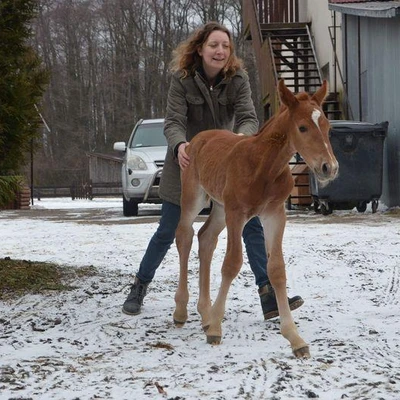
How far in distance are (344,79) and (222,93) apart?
13286mm

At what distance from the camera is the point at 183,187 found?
468 cm

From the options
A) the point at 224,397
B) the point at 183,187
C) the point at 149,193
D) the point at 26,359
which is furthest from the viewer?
the point at 149,193

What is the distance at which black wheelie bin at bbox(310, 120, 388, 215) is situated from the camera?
1275 centimetres

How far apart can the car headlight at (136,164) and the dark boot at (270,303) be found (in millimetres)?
9461

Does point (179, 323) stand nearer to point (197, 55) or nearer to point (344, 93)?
point (197, 55)

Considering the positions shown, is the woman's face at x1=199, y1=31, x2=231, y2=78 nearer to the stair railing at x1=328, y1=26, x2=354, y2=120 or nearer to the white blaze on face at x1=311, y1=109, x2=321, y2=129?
the white blaze on face at x1=311, y1=109, x2=321, y2=129

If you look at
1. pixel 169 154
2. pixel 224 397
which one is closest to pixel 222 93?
pixel 169 154

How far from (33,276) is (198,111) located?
2218mm

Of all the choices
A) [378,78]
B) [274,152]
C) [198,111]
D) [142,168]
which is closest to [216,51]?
[198,111]

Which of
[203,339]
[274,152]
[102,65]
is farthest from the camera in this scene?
[102,65]

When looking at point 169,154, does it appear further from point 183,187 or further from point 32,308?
point 32,308

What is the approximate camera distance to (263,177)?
13.1 ft

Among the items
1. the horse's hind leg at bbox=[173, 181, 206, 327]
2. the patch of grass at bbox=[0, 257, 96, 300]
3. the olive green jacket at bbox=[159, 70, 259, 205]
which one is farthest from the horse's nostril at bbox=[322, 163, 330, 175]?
the patch of grass at bbox=[0, 257, 96, 300]

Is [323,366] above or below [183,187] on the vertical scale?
below
